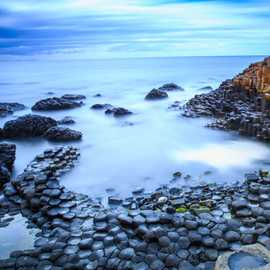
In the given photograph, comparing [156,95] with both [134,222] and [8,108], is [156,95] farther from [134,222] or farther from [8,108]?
[134,222]

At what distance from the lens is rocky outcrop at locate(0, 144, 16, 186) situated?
30.5 feet

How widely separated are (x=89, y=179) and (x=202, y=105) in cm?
1004

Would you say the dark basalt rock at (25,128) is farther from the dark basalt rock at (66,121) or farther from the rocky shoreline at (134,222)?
the rocky shoreline at (134,222)

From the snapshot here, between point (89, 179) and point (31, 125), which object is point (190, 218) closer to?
point (89, 179)

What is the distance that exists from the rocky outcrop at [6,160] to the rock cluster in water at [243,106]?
24.6ft

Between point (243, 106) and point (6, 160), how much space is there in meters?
Result: 9.94

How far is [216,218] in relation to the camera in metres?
6.18

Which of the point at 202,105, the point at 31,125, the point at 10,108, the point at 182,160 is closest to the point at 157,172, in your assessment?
the point at 182,160

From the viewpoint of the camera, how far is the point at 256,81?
16.9 metres

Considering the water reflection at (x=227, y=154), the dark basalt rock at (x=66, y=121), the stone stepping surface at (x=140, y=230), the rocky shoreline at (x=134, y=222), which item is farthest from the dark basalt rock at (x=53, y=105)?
the stone stepping surface at (x=140, y=230)

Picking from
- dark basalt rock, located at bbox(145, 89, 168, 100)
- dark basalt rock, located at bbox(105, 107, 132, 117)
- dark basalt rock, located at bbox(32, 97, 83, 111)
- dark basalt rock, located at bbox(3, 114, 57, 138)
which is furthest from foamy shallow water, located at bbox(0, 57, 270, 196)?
dark basalt rock, located at bbox(145, 89, 168, 100)

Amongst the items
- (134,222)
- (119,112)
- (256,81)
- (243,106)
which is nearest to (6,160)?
(134,222)

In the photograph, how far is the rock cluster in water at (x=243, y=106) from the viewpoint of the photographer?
13.3 m

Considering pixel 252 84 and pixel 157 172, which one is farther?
pixel 252 84
